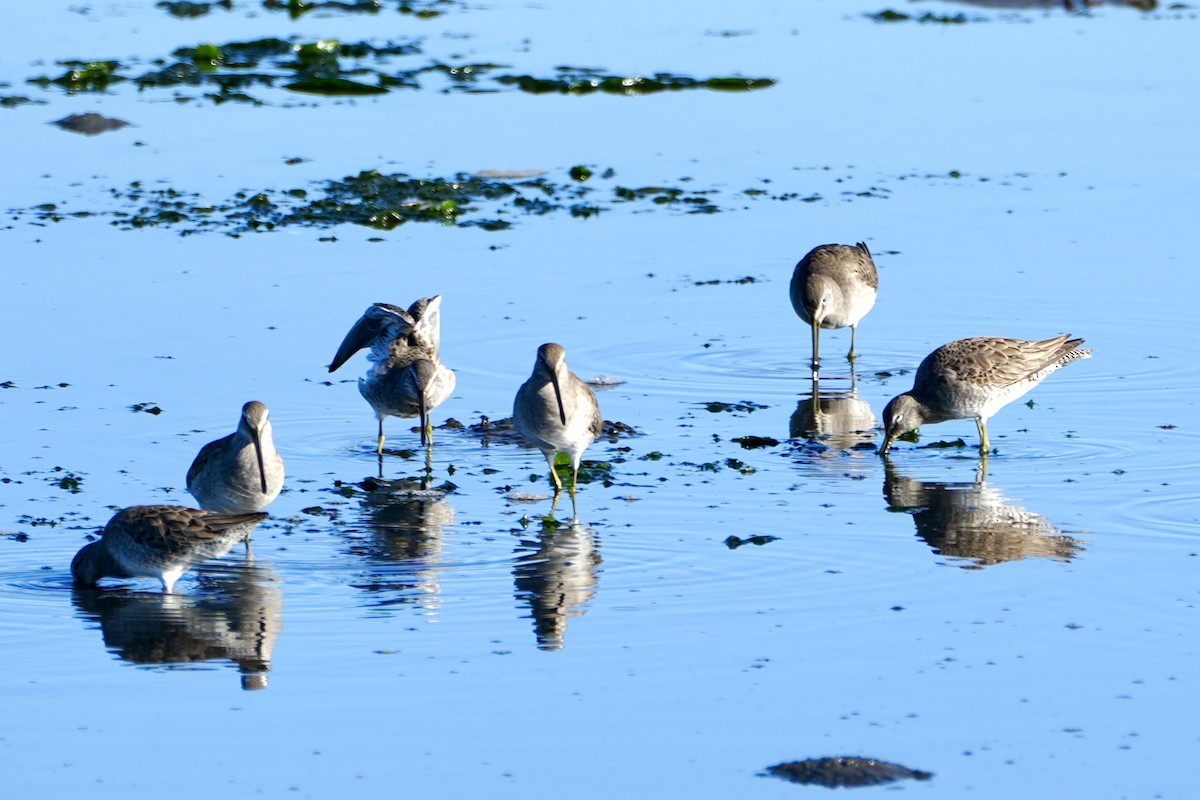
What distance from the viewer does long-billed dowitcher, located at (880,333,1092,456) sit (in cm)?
1164

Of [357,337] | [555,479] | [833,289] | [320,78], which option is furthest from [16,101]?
[555,479]

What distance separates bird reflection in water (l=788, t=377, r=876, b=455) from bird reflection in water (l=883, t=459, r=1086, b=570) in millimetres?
740

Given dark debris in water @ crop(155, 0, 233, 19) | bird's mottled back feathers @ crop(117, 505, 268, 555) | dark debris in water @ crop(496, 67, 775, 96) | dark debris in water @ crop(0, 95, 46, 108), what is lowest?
bird's mottled back feathers @ crop(117, 505, 268, 555)

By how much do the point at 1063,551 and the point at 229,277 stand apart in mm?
8165

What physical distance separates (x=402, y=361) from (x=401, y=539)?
224 cm

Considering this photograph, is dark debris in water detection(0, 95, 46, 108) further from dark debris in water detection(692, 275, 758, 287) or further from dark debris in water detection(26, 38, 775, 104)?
dark debris in water detection(692, 275, 758, 287)

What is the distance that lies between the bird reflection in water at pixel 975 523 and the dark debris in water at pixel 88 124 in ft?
43.3

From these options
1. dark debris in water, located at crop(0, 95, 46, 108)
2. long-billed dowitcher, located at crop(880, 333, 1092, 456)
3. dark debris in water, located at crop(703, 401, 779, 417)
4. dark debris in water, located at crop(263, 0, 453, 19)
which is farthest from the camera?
dark debris in water, located at crop(263, 0, 453, 19)

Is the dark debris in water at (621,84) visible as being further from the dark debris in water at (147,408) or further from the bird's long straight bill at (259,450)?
the bird's long straight bill at (259,450)

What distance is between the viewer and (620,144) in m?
21.1

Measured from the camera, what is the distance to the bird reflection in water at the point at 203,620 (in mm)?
8289

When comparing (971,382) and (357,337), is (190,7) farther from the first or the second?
(971,382)

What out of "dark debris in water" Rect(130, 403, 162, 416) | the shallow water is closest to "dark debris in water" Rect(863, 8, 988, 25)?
the shallow water

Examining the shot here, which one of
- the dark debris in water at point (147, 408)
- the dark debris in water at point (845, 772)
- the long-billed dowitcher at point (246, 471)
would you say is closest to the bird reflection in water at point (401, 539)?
the long-billed dowitcher at point (246, 471)
